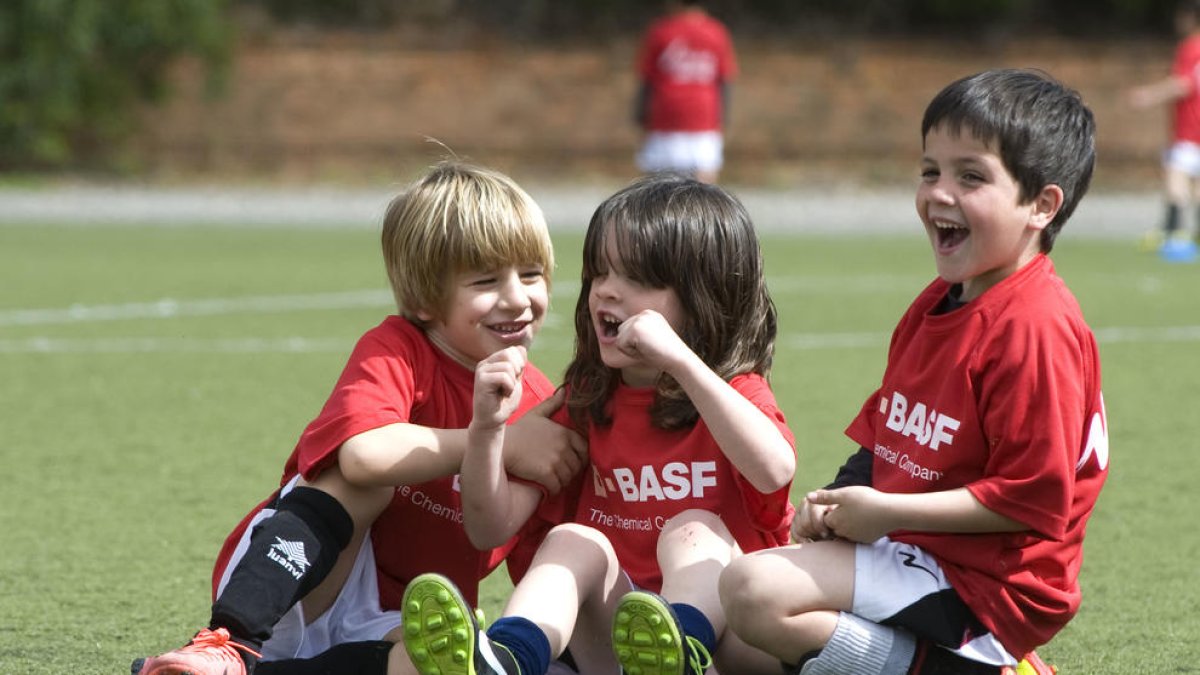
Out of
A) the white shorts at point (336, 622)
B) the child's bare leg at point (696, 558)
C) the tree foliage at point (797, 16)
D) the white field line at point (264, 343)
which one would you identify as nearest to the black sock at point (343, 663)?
the white shorts at point (336, 622)

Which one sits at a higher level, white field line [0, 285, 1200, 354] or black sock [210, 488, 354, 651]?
black sock [210, 488, 354, 651]

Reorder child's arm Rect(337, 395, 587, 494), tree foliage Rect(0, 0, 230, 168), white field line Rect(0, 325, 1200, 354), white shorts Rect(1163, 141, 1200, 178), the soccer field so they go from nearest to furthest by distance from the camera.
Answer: child's arm Rect(337, 395, 587, 494) < the soccer field < white field line Rect(0, 325, 1200, 354) < white shorts Rect(1163, 141, 1200, 178) < tree foliage Rect(0, 0, 230, 168)

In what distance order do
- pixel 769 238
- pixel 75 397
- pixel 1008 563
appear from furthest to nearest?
1. pixel 769 238
2. pixel 75 397
3. pixel 1008 563

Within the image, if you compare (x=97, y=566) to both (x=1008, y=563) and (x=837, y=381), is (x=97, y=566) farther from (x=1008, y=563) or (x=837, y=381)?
(x=837, y=381)

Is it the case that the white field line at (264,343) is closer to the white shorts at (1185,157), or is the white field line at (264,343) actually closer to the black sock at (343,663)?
the black sock at (343,663)

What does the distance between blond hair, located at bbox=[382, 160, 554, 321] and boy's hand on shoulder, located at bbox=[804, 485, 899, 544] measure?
80cm

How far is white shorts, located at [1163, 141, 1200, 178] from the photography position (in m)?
13.6

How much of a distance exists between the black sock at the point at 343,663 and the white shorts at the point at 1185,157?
1148cm

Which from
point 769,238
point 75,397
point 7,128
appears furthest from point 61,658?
point 7,128

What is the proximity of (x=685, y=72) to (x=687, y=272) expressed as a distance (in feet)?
40.5

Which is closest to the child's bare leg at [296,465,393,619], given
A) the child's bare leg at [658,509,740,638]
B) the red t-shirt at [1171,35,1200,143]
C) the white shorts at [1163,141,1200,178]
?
the child's bare leg at [658,509,740,638]

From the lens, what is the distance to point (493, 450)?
10.2 ft

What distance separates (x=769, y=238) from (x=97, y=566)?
10780mm

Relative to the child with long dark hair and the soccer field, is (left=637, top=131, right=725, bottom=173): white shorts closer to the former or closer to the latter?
the soccer field
